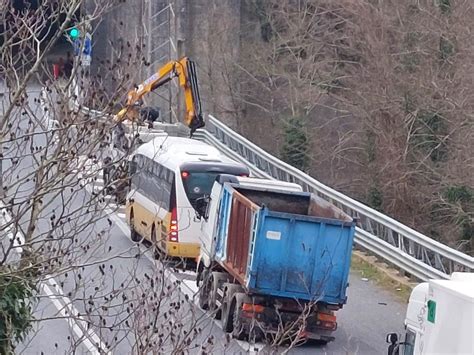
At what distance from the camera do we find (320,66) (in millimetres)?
44250

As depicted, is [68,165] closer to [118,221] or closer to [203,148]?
[203,148]

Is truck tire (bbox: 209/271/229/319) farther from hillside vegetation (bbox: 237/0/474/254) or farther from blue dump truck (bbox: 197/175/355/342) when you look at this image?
hillside vegetation (bbox: 237/0/474/254)

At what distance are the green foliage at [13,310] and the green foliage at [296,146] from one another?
30.1 metres

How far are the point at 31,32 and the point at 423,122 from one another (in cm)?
2550

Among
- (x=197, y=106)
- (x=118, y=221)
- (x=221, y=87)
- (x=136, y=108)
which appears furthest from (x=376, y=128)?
(x=136, y=108)

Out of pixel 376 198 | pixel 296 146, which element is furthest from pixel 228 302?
pixel 296 146

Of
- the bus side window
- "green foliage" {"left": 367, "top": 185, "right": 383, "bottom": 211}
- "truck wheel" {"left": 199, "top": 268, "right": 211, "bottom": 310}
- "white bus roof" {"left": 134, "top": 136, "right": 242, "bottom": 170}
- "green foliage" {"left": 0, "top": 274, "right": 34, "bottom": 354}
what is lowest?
"green foliage" {"left": 367, "top": 185, "right": 383, "bottom": 211}

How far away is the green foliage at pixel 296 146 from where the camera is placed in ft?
134

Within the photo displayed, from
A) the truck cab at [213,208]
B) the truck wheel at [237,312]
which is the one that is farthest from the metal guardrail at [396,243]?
the truck wheel at [237,312]

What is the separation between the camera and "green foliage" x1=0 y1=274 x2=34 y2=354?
9102mm

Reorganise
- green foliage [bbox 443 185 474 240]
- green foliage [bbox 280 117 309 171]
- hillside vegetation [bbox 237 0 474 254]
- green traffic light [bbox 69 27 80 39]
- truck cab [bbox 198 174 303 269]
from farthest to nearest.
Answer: green foliage [bbox 280 117 309 171], hillside vegetation [bbox 237 0 474 254], green foliage [bbox 443 185 474 240], truck cab [bbox 198 174 303 269], green traffic light [bbox 69 27 80 39]

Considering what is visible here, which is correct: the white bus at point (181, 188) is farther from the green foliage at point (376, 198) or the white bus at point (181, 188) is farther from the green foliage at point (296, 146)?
the green foliage at point (296, 146)

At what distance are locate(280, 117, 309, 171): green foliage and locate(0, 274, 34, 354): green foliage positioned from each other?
3011 centimetres

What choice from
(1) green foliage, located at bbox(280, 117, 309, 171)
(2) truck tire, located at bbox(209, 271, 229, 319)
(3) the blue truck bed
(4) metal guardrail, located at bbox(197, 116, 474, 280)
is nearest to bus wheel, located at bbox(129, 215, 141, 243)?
(4) metal guardrail, located at bbox(197, 116, 474, 280)
